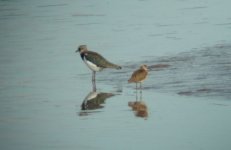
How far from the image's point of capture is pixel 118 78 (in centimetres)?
1598

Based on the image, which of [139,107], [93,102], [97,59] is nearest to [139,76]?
[93,102]

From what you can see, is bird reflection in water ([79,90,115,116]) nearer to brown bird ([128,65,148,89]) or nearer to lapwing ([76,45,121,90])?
brown bird ([128,65,148,89])

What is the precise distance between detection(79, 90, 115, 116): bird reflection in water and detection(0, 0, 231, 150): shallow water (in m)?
0.02

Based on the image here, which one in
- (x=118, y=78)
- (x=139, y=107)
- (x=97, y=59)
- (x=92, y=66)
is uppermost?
(x=97, y=59)

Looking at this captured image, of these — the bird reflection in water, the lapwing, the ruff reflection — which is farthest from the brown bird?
the lapwing

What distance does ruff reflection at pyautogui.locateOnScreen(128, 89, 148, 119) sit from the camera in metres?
12.8

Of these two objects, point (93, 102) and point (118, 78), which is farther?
point (118, 78)

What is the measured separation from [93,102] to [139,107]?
1030 millimetres

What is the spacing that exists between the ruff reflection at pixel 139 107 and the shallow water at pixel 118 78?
17 mm

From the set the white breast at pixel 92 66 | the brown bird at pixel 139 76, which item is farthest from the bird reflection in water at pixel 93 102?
the white breast at pixel 92 66

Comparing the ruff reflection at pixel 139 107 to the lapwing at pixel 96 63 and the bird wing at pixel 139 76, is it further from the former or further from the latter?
the lapwing at pixel 96 63

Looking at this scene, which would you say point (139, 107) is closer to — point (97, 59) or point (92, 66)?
point (92, 66)

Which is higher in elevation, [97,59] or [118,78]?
[97,59]

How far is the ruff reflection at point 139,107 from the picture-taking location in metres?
12.8
